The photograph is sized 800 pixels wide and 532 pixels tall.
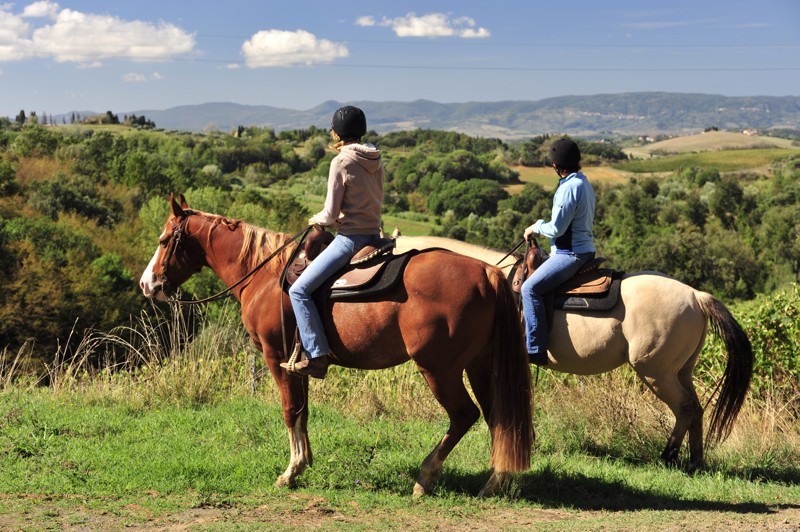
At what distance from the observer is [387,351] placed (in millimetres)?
5664

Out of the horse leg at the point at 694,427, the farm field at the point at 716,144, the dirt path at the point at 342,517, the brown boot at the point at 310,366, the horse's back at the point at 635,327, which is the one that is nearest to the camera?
the dirt path at the point at 342,517

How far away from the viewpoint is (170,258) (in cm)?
654

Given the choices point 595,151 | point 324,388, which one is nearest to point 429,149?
point 595,151

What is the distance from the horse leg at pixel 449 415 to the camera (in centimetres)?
554

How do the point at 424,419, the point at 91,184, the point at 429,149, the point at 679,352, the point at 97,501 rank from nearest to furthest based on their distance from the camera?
the point at 97,501, the point at 679,352, the point at 424,419, the point at 91,184, the point at 429,149

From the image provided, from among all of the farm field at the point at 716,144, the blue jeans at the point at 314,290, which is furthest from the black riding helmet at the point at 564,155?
the farm field at the point at 716,144

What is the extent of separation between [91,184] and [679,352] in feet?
221

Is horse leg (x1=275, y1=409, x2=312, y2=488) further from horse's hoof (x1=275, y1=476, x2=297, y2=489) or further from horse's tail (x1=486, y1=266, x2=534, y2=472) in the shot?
horse's tail (x1=486, y1=266, x2=534, y2=472)

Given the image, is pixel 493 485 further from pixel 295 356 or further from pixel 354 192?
pixel 354 192

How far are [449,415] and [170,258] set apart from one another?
2671mm

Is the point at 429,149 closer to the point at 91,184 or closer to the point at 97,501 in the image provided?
the point at 91,184

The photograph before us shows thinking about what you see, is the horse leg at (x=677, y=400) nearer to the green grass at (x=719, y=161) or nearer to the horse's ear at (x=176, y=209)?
the horse's ear at (x=176, y=209)

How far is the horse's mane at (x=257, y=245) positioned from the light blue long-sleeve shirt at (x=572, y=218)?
80.2 inches

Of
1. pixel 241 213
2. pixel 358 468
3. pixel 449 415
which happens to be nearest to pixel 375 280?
pixel 449 415
